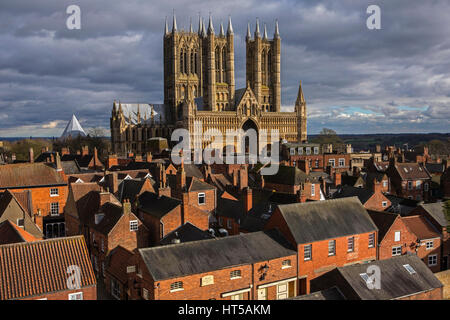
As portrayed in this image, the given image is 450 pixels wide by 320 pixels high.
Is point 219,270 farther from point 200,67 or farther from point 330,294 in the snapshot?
point 200,67

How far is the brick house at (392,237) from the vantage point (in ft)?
100.0

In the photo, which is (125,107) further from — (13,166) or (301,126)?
(13,166)

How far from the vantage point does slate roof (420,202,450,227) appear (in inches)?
1340

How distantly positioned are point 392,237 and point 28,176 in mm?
35585

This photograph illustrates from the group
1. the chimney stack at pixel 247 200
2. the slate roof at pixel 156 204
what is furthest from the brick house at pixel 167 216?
the chimney stack at pixel 247 200

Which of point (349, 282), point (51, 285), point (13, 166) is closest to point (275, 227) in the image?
point (349, 282)

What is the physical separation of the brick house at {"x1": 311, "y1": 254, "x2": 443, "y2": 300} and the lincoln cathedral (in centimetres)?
8427

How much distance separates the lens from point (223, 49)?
12325 centimetres

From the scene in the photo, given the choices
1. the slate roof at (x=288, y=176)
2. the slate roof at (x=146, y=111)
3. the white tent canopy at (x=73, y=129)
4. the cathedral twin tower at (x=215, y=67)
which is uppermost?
the cathedral twin tower at (x=215, y=67)

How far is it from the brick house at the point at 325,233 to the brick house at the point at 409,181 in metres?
27.4

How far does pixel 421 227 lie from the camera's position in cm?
3400

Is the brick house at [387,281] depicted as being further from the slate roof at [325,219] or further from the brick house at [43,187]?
the brick house at [43,187]

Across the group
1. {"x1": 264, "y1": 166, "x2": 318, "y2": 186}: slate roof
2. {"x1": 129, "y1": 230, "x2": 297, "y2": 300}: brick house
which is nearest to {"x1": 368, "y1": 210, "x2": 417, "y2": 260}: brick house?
{"x1": 129, "y1": 230, "x2": 297, "y2": 300}: brick house

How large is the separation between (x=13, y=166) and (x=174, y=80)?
79771mm
